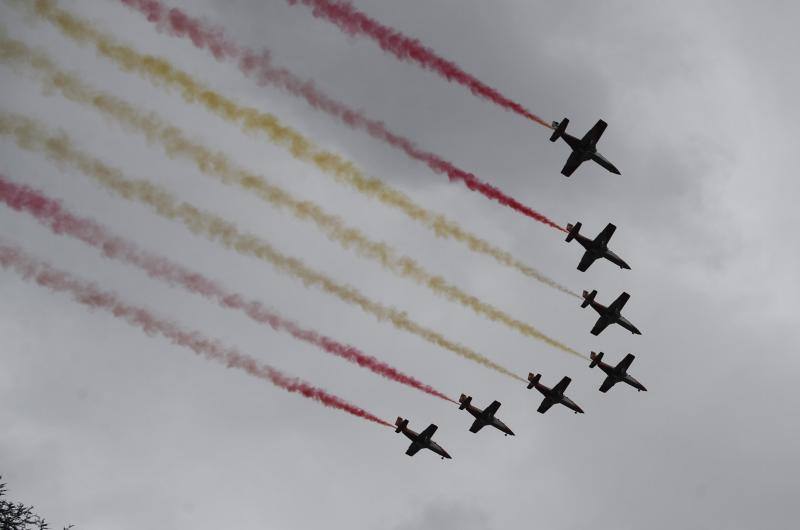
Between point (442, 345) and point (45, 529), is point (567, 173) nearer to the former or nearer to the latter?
point (442, 345)

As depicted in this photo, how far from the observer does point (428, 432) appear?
283 ft

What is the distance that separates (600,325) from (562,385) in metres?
5.83

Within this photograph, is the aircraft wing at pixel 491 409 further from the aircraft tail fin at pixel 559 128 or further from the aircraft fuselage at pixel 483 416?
the aircraft tail fin at pixel 559 128

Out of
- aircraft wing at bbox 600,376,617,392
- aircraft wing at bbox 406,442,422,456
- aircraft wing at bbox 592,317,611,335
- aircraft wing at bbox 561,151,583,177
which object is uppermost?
aircraft wing at bbox 561,151,583,177

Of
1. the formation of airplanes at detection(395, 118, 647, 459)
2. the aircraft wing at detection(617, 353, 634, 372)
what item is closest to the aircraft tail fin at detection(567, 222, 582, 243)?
the formation of airplanes at detection(395, 118, 647, 459)

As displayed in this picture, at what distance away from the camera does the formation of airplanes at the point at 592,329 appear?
268ft

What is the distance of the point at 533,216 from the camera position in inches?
3100

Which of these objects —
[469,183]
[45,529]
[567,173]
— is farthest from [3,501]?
[567,173]

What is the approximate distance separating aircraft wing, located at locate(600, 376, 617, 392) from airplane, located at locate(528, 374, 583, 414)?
4.86 m

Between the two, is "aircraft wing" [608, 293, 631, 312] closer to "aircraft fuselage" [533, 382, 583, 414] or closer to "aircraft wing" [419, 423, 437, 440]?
"aircraft fuselage" [533, 382, 583, 414]

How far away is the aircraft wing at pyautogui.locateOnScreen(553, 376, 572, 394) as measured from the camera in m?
92.8

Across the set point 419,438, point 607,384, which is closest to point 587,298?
point 607,384

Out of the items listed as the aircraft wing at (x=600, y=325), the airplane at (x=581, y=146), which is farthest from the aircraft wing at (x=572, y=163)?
the aircraft wing at (x=600, y=325)

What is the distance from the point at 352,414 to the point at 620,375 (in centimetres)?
3175
